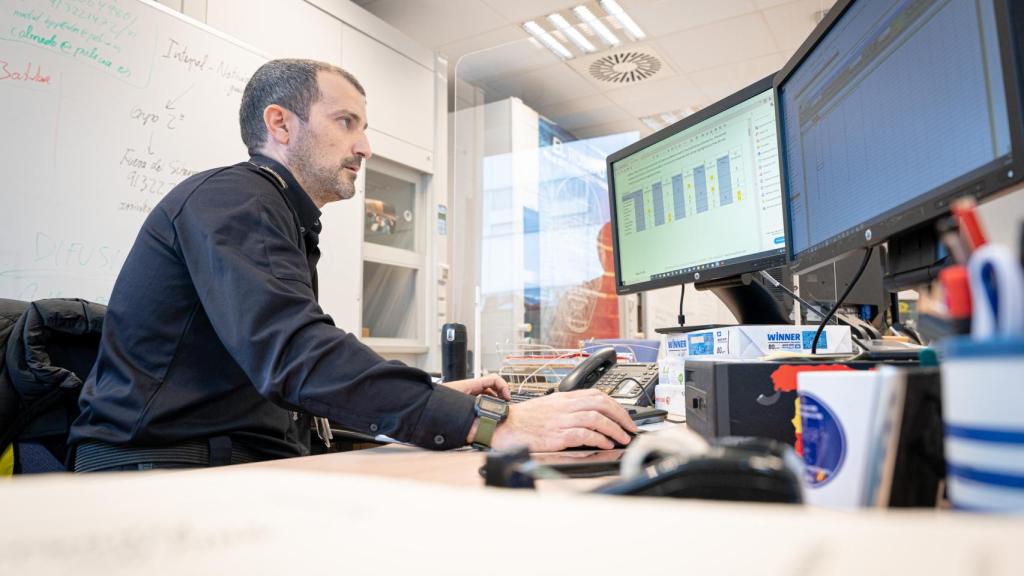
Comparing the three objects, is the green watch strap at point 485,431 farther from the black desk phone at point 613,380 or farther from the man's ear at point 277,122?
the man's ear at point 277,122

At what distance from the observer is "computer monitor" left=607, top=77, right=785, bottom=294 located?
1209 millimetres

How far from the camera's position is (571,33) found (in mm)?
3795

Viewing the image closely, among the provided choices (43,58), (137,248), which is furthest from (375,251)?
(137,248)

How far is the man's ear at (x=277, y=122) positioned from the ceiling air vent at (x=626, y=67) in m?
2.84

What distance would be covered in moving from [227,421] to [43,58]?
146cm

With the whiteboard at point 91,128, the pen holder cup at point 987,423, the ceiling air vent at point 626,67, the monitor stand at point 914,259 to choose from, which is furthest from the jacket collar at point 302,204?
the ceiling air vent at point 626,67

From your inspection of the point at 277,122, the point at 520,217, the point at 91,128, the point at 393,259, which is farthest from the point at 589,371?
the point at 520,217

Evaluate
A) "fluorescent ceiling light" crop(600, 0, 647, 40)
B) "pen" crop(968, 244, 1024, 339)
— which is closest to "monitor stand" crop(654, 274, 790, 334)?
"pen" crop(968, 244, 1024, 339)

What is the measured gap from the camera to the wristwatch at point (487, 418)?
879 millimetres

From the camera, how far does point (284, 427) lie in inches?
47.8

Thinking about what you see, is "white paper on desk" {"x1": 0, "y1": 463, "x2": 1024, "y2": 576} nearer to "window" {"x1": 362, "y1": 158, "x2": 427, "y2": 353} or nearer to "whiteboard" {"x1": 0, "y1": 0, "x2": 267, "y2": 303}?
"whiteboard" {"x1": 0, "y1": 0, "x2": 267, "y2": 303}

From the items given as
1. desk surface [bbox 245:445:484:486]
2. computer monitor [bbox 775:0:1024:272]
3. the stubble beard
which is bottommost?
desk surface [bbox 245:445:484:486]

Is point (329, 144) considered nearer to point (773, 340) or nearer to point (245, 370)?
point (245, 370)

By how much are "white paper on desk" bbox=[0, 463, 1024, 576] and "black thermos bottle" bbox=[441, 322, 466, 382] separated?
1.62m
